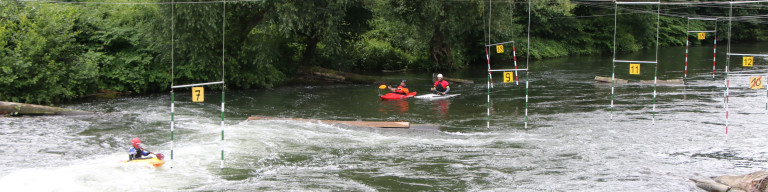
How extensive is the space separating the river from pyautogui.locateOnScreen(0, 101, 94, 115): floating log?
54cm

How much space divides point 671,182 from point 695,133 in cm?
541

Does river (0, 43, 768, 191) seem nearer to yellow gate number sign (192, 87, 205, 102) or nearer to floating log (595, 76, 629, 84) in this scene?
yellow gate number sign (192, 87, 205, 102)

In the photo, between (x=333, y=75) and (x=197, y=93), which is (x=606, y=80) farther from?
(x=197, y=93)

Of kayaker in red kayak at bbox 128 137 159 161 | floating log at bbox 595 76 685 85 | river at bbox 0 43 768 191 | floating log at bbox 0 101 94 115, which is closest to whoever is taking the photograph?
river at bbox 0 43 768 191

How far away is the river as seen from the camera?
12.3 meters

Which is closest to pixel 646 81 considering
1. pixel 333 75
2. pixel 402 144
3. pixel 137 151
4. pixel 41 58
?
pixel 333 75

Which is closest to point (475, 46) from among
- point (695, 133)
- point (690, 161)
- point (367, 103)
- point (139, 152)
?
point (367, 103)

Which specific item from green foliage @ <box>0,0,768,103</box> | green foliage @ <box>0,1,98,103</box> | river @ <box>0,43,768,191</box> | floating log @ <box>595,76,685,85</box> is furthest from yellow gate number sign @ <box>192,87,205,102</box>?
floating log @ <box>595,76,685,85</box>

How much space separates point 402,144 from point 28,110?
11.8 metres

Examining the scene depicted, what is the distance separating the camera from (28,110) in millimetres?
19406

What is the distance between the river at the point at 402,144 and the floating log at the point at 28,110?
1.77 ft

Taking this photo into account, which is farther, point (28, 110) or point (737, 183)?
point (28, 110)

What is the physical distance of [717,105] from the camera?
71.1 feet

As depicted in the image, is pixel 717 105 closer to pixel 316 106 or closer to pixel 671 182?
pixel 671 182
